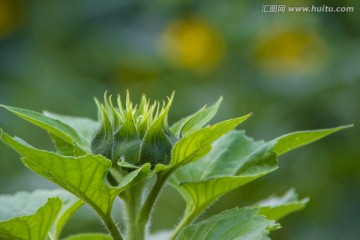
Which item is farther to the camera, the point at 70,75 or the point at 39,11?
the point at 39,11

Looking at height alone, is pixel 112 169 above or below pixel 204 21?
below

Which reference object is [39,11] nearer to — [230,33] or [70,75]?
[70,75]

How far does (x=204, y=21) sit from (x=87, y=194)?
9.75ft

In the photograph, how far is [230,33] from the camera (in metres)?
3.65

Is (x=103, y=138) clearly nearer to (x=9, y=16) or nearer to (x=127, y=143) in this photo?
(x=127, y=143)

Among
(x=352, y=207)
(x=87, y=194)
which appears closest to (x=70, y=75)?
(x=352, y=207)

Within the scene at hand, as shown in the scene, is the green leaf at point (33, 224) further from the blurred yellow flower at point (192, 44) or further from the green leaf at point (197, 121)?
the blurred yellow flower at point (192, 44)

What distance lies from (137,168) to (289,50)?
264cm

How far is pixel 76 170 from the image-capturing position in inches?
37.9

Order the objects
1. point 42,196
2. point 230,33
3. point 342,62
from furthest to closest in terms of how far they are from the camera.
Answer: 1. point 230,33
2. point 342,62
3. point 42,196

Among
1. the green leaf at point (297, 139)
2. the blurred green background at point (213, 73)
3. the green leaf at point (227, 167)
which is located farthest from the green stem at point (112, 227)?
the blurred green background at point (213, 73)

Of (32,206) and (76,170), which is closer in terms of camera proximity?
(76,170)

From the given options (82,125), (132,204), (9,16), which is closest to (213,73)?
(9,16)

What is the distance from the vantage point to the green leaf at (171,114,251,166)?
979 millimetres
